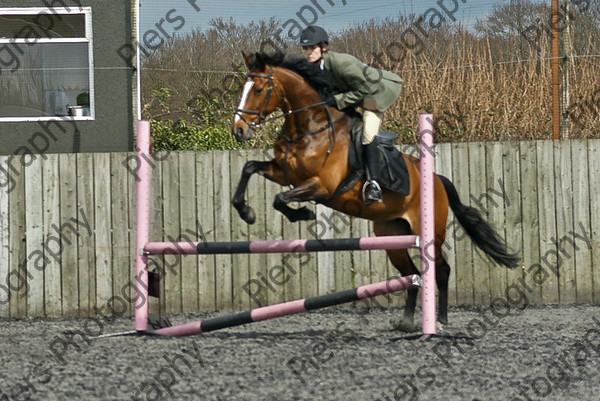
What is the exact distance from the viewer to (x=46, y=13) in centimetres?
1246

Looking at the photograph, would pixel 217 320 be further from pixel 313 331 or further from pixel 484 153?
pixel 484 153

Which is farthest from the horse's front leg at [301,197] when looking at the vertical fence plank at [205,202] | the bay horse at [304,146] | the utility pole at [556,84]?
the utility pole at [556,84]

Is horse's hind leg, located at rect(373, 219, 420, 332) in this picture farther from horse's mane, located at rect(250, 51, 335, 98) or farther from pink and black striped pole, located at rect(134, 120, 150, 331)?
pink and black striped pole, located at rect(134, 120, 150, 331)

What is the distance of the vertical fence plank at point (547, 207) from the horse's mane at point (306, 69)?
10.8ft

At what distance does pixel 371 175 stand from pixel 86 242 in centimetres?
345

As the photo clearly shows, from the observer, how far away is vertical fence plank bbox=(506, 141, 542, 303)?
9.47 meters

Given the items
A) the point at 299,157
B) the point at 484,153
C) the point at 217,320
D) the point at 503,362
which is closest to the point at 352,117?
the point at 299,157

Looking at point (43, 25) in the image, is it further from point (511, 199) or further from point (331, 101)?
point (331, 101)

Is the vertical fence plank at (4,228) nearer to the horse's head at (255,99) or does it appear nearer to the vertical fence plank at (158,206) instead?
the vertical fence plank at (158,206)

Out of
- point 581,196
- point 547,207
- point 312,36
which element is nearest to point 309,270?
point 547,207

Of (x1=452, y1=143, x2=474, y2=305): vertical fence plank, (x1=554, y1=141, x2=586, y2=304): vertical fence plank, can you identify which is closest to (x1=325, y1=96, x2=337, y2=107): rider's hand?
(x1=452, y1=143, x2=474, y2=305): vertical fence plank

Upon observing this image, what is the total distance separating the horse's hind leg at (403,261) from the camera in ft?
24.5

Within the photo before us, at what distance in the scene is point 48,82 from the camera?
40.5 feet

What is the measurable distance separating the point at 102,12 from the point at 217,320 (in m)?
6.79
